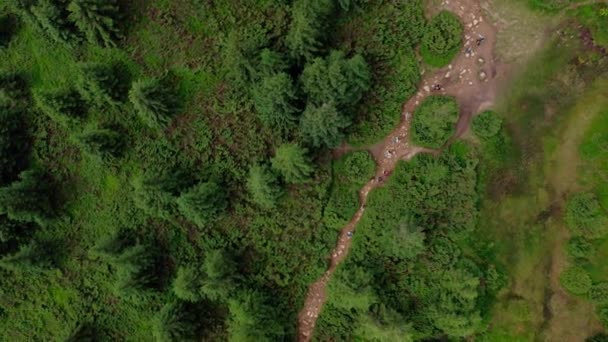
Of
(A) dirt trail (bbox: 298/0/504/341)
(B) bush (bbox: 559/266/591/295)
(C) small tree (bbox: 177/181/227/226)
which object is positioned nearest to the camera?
(C) small tree (bbox: 177/181/227/226)

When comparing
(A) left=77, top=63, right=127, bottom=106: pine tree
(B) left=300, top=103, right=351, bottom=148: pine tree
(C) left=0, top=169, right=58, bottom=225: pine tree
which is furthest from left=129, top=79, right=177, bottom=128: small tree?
(B) left=300, top=103, right=351, bottom=148: pine tree

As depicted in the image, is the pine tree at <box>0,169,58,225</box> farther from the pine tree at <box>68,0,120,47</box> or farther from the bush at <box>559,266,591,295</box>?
the bush at <box>559,266,591,295</box>

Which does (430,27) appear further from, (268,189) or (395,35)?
(268,189)

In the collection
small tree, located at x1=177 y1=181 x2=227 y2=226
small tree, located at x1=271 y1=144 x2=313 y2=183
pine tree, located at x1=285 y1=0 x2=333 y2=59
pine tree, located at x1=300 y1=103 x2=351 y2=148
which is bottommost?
small tree, located at x1=177 y1=181 x2=227 y2=226

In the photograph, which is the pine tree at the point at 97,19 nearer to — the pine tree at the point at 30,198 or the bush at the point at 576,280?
the pine tree at the point at 30,198

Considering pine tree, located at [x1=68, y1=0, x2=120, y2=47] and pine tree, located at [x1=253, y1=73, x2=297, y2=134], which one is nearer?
pine tree, located at [x1=253, y1=73, x2=297, y2=134]

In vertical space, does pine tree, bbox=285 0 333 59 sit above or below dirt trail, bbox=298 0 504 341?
above

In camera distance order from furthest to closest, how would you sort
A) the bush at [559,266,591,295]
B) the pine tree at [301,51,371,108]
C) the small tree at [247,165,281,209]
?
the bush at [559,266,591,295], the small tree at [247,165,281,209], the pine tree at [301,51,371,108]
